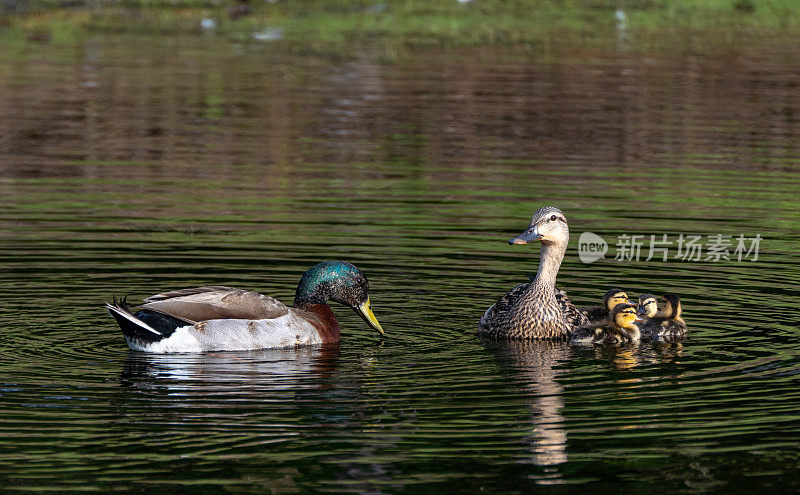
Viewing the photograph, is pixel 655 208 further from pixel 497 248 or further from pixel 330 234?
pixel 330 234

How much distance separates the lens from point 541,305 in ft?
38.7

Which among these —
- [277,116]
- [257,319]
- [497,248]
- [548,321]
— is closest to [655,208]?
[497,248]

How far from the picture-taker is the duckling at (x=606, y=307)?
11.7 m

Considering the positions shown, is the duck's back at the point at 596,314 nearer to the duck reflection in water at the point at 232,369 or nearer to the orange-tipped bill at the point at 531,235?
the orange-tipped bill at the point at 531,235

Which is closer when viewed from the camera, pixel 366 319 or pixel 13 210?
pixel 366 319

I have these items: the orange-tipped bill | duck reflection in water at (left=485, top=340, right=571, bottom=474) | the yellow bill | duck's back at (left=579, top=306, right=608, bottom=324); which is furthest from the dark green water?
the orange-tipped bill

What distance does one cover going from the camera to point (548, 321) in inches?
463

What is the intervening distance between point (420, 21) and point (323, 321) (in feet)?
81.6

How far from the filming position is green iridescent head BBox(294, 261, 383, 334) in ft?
38.5

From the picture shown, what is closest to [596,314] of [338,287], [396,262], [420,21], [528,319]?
[528,319]

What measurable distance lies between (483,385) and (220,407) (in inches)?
73.6

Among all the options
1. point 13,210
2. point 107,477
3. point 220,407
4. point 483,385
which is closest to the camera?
point 107,477

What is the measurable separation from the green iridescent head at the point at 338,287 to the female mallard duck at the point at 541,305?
981 millimetres

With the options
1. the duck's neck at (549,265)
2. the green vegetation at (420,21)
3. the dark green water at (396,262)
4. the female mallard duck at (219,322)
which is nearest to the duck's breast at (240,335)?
the female mallard duck at (219,322)
